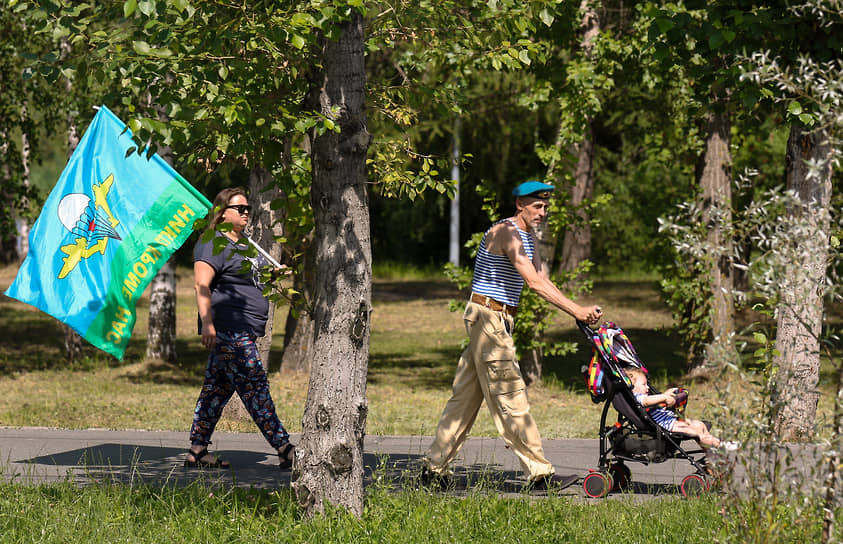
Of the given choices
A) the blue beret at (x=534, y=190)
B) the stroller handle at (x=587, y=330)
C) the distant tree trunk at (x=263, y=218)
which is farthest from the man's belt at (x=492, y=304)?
the distant tree trunk at (x=263, y=218)

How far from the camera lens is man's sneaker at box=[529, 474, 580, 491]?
640cm

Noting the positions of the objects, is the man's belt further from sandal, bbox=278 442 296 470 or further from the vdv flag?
the vdv flag

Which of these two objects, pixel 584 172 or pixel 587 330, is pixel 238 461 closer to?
pixel 587 330

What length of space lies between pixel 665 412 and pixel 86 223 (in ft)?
15.4

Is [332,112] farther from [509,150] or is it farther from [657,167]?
[509,150]

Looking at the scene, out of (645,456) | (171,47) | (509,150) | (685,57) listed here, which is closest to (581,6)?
(685,57)

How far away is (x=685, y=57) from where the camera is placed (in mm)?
8375

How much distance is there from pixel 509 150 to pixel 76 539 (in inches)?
1043

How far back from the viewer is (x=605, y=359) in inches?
250

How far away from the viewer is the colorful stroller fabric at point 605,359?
635 cm

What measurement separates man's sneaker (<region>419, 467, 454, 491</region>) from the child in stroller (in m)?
1.30

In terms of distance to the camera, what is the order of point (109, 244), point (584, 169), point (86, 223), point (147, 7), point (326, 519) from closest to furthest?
point (147, 7) < point (326, 519) < point (109, 244) < point (86, 223) < point (584, 169)

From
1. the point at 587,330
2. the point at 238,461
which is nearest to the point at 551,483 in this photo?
the point at 587,330

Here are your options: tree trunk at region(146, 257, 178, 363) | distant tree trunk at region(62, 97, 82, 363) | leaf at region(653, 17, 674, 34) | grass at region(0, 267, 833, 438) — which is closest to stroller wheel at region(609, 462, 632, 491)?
grass at region(0, 267, 833, 438)
